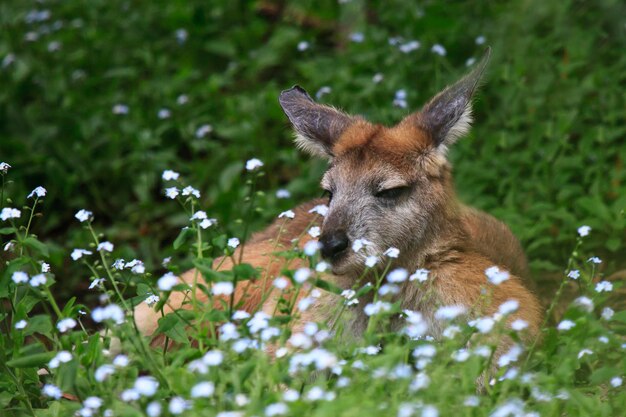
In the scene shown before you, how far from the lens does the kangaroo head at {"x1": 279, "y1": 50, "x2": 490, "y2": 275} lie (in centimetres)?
551

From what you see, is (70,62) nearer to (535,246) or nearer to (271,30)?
(271,30)

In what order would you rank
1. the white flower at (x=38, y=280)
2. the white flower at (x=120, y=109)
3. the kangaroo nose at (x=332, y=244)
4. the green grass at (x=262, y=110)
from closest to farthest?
the white flower at (x=38, y=280), the kangaroo nose at (x=332, y=244), the green grass at (x=262, y=110), the white flower at (x=120, y=109)

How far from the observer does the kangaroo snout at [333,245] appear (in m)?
5.27

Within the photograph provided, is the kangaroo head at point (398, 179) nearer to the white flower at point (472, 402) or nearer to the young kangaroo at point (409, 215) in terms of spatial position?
the young kangaroo at point (409, 215)

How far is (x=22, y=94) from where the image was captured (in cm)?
963

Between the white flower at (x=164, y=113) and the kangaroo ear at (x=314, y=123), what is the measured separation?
10.2 ft

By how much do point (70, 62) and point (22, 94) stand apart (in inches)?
27.8

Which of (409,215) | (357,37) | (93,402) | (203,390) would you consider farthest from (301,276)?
(357,37)

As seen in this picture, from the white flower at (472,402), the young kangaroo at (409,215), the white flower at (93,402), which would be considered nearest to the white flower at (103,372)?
the white flower at (93,402)

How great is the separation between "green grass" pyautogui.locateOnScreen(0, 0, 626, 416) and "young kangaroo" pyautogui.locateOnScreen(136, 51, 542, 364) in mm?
744

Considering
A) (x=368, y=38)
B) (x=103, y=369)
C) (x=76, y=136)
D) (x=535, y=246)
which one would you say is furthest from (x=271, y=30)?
(x=103, y=369)

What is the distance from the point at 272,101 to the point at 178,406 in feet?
19.4

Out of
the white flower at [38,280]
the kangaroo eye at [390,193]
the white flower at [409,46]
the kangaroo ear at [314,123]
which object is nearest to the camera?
the white flower at [38,280]

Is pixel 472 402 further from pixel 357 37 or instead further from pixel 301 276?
pixel 357 37
